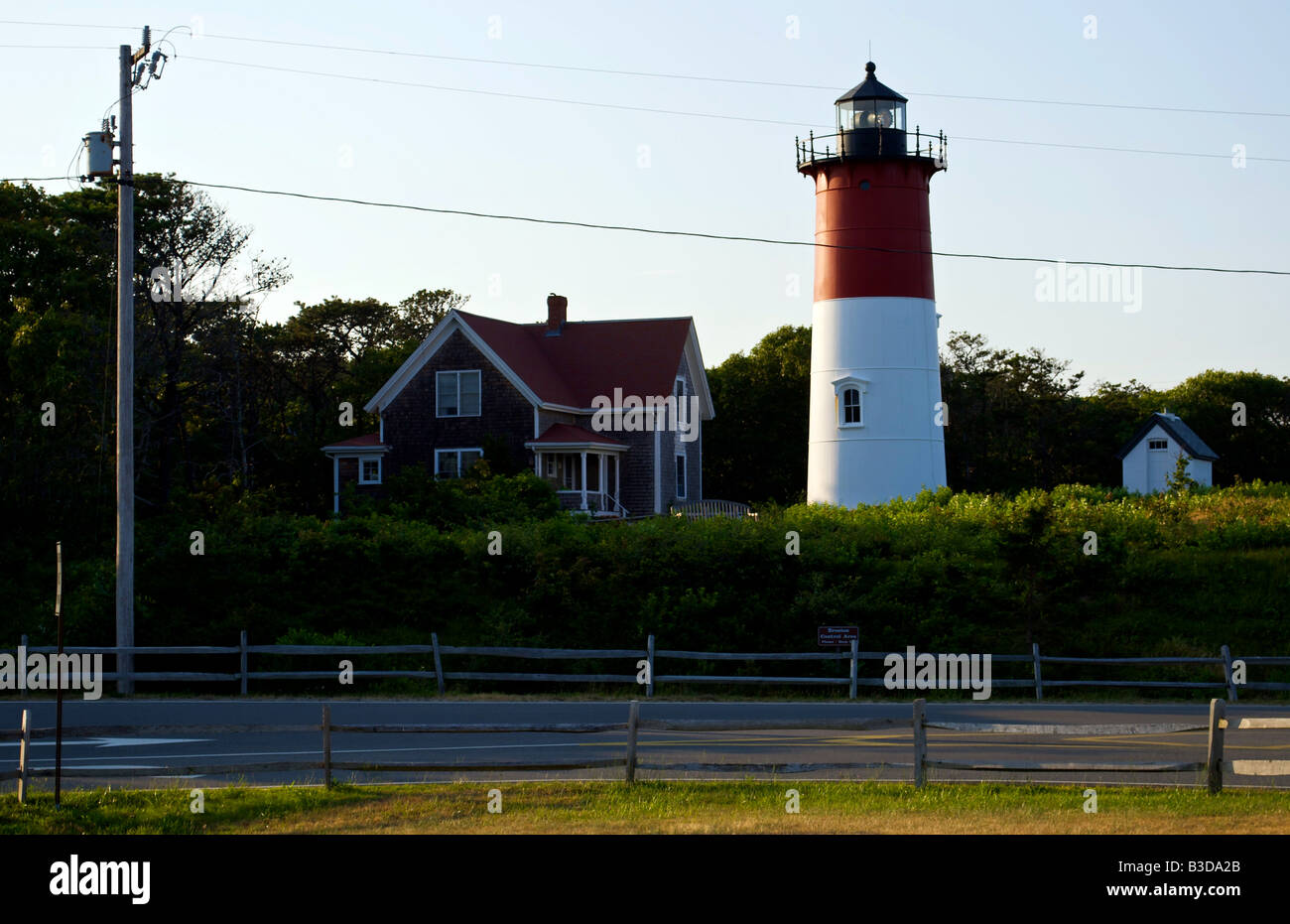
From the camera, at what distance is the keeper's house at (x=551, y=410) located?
139ft

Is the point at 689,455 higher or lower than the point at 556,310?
lower

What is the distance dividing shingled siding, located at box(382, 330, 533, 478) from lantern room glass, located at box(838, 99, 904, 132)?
12.8m

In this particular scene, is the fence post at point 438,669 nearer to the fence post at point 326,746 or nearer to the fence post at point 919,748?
the fence post at point 326,746

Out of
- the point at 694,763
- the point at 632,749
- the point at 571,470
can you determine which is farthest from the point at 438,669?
the point at 571,470

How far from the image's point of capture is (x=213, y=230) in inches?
1558

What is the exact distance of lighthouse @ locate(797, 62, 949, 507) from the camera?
37.2m

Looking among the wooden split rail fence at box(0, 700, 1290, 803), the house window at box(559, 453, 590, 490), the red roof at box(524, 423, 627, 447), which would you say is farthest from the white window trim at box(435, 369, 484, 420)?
the wooden split rail fence at box(0, 700, 1290, 803)

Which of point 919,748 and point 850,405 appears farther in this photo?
point 850,405

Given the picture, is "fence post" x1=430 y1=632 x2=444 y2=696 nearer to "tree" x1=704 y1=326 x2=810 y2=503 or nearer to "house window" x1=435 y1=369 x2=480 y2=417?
"house window" x1=435 y1=369 x2=480 y2=417

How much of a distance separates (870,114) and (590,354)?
1286cm

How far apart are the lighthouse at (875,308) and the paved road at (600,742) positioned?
642 inches

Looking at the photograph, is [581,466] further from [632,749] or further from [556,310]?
[632,749]

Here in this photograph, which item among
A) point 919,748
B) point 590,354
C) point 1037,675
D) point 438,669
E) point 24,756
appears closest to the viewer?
point 24,756

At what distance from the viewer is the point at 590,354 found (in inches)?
1809
